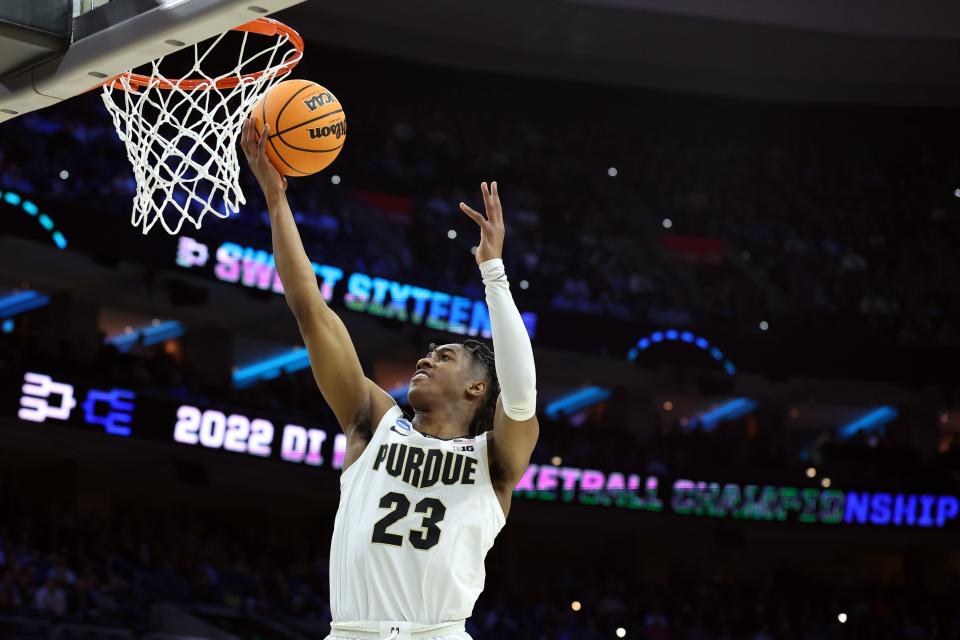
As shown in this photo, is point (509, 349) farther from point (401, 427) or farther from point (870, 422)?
point (870, 422)

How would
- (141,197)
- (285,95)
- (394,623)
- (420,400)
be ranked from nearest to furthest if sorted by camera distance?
(394,623)
(420,400)
(285,95)
(141,197)

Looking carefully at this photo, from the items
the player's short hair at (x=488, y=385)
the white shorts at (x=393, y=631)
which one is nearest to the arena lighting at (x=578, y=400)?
the player's short hair at (x=488, y=385)

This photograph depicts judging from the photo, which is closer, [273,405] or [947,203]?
[273,405]

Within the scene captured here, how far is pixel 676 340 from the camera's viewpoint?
1950cm

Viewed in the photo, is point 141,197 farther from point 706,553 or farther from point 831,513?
point 706,553

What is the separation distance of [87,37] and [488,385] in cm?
158

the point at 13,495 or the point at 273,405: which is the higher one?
the point at 273,405

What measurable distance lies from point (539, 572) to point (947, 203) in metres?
9.80

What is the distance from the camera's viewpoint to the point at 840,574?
902 inches

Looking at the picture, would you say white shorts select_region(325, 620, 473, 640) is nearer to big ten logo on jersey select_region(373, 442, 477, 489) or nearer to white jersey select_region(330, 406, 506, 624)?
white jersey select_region(330, 406, 506, 624)

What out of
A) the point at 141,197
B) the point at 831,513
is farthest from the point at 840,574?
the point at 141,197

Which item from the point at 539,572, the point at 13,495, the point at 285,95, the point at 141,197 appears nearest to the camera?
the point at 285,95

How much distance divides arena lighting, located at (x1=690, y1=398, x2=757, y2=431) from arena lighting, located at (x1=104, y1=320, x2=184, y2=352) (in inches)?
363

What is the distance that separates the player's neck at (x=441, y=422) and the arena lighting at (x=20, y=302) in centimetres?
1514
